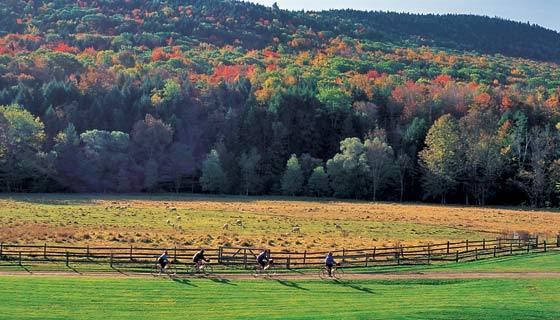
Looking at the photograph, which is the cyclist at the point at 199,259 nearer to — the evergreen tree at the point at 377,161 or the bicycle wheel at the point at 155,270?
the bicycle wheel at the point at 155,270

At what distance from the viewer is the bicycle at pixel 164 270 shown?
119ft

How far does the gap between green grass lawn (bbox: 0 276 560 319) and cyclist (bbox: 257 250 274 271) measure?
1736mm

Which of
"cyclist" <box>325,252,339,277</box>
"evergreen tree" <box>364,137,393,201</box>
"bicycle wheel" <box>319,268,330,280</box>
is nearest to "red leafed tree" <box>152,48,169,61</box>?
"evergreen tree" <box>364,137,393,201</box>

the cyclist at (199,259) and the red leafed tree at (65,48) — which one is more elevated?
the red leafed tree at (65,48)

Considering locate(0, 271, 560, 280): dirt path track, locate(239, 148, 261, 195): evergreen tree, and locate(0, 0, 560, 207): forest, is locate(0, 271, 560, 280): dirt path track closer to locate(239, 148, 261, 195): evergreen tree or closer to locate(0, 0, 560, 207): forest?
locate(0, 0, 560, 207): forest

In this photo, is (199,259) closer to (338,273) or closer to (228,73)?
(338,273)

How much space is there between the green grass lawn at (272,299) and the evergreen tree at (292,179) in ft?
222

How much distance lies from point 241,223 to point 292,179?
43.4 meters

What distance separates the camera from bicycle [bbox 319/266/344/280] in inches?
1469

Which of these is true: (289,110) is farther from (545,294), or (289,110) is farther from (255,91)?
(545,294)

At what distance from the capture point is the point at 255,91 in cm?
12900

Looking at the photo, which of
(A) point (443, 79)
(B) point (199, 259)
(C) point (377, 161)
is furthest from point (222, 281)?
(A) point (443, 79)

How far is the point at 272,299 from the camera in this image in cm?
3162

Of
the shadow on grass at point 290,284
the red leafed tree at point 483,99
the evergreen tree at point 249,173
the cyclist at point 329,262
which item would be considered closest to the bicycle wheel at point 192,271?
the shadow on grass at point 290,284
